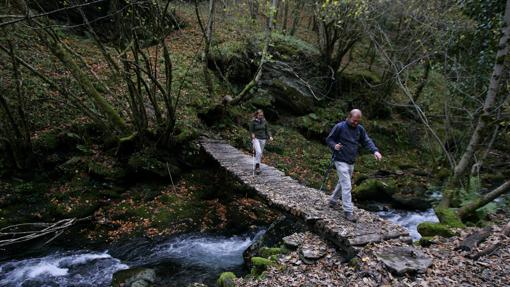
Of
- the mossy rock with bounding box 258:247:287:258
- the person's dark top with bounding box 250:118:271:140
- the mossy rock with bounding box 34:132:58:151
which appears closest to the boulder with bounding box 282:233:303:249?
the mossy rock with bounding box 258:247:287:258

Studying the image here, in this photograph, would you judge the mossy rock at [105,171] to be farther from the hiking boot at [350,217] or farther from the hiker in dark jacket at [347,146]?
the hiking boot at [350,217]

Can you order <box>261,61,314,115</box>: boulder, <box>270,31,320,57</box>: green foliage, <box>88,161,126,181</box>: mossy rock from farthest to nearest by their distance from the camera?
<box>270,31,320,57</box>: green foliage
<box>261,61,314,115</box>: boulder
<box>88,161,126,181</box>: mossy rock

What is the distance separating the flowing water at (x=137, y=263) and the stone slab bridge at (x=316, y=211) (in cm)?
173

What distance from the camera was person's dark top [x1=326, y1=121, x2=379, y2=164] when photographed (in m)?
6.14

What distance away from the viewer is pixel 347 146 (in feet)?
20.2

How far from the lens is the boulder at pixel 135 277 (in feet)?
21.2

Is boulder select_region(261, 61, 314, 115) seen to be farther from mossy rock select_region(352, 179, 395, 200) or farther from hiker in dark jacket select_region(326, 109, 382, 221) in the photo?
hiker in dark jacket select_region(326, 109, 382, 221)

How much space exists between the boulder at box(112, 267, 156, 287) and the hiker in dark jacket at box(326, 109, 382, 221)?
4.15m

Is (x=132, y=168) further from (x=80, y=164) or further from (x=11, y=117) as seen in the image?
(x=11, y=117)

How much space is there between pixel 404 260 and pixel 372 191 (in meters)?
7.50

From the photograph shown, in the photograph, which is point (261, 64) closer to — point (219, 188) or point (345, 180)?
point (219, 188)

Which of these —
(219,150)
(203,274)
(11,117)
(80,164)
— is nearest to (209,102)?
(219,150)

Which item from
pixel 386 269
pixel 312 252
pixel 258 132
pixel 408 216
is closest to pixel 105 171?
pixel 258 132

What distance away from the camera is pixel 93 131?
11.0m
